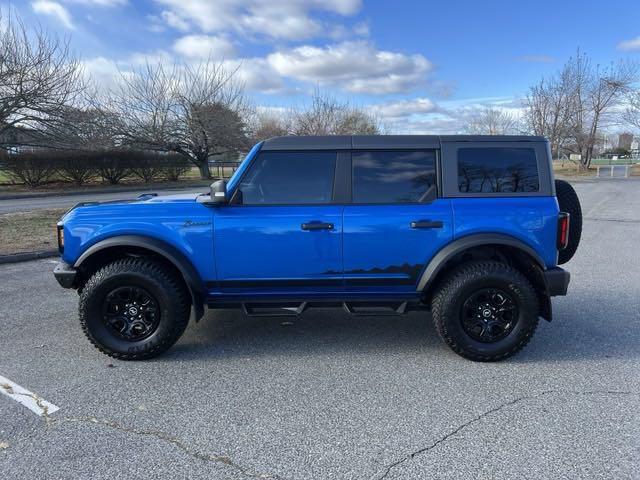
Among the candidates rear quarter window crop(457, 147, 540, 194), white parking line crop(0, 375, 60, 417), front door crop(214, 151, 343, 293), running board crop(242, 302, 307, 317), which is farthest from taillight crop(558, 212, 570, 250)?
white parking line crop(0, 375, 60, 417)

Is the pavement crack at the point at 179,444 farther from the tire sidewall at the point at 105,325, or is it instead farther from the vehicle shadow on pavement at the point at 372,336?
the vehicle shadow on pavement at the point at 372,336

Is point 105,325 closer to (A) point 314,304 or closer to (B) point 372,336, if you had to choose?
(A) point 314,304

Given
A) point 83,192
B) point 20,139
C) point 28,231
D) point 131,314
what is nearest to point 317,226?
point 131,314

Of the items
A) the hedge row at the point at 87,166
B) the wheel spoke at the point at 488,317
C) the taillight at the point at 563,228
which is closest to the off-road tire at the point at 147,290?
the wheel spoke at the point at 488,317

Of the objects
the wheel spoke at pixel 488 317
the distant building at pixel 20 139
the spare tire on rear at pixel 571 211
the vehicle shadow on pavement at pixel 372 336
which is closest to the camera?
the wheel spoke at pixel 488 317

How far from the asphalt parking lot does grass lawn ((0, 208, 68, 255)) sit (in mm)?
3806

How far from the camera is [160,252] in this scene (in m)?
3.58

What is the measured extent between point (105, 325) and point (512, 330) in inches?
134

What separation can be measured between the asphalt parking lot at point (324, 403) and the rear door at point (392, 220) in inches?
28.9

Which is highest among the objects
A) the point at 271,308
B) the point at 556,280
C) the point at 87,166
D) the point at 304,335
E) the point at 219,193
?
the point at 87,166

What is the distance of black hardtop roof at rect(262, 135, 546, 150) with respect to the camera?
372 cm

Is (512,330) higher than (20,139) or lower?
lower

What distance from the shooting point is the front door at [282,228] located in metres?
3.60

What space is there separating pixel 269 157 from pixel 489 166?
1.85m
